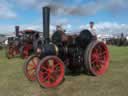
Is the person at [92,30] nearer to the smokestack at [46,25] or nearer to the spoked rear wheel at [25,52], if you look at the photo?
the smokestack at [46,25]

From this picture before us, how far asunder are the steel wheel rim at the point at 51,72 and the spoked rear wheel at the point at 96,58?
90 centimetres

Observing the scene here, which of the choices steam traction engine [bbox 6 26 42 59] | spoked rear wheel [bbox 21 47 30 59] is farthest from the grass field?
steam traction engine [bbox 6 26 42 59]

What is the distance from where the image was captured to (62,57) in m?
7.21

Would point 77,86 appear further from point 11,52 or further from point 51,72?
point 11,52

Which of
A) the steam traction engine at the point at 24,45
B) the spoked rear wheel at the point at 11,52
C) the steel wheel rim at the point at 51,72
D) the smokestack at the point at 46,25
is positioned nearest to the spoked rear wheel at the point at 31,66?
the smokestack at the point at 46,25

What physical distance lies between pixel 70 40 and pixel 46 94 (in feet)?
6.78

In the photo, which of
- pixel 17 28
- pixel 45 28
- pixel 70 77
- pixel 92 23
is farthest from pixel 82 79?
pixel 17 28

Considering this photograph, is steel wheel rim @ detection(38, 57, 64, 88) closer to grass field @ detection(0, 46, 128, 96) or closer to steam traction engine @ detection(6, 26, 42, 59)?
grass field @ detection(0, 46, 128, 96)

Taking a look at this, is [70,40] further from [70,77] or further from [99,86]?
[99,86]

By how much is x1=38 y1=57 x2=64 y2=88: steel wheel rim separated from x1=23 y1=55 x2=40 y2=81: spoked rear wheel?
0.78 meters

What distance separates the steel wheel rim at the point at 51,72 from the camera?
629 cm

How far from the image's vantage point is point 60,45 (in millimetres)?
7211

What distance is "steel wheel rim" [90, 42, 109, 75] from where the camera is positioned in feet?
24.6

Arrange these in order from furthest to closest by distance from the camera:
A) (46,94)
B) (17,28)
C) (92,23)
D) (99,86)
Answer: (17,28) → (92,23) → (99,86) → (46,94)
